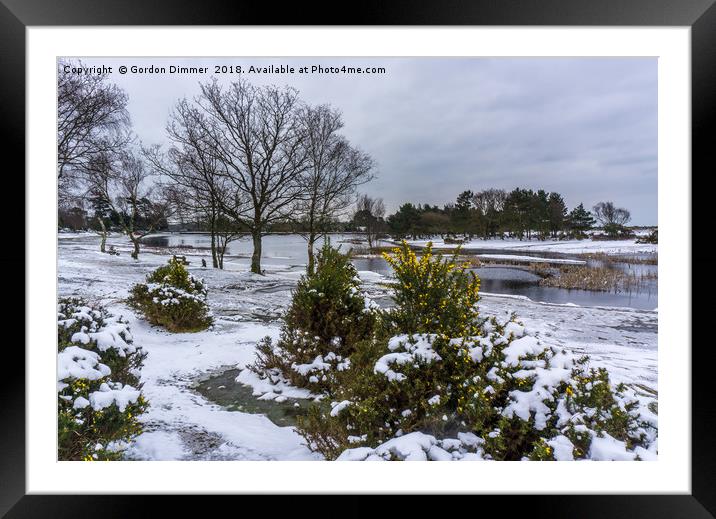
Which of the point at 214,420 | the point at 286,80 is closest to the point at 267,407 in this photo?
the point at 214,420

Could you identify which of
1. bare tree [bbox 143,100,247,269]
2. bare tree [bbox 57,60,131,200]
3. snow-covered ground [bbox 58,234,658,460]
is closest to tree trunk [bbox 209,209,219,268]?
bare tree [bbox 143,100,247,269]

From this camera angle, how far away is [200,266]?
276 centimetres

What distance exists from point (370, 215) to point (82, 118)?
6.69 feet

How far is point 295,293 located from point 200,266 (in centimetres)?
82

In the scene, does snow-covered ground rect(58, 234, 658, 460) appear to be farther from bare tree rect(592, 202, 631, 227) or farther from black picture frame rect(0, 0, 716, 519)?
bare tree rect(592, 202, 631, 227)

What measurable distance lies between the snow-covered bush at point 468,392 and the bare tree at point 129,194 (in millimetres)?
1875

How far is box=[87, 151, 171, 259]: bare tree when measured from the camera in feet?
→ 7.73

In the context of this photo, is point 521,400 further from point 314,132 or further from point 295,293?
point 314,132

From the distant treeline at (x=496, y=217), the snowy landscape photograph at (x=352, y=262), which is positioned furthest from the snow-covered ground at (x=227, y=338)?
the distant treeline at (x=496, y=217)

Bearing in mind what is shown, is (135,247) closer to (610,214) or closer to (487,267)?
(487,267)

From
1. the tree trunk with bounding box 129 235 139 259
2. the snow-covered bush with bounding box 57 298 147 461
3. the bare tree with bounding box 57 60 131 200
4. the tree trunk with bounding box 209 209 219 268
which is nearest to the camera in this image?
the snow-covered bush with bounding box 57 298 147 461

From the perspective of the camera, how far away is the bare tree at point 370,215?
248 cm

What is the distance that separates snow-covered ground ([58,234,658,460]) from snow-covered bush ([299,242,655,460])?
36 cm
